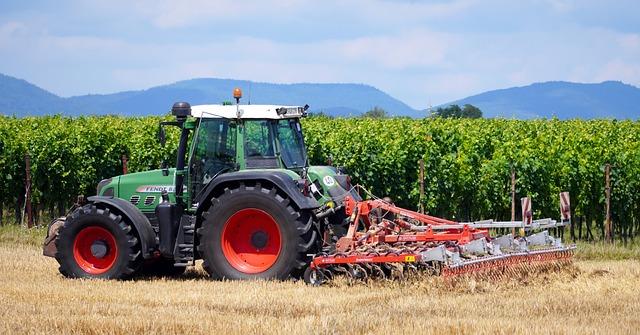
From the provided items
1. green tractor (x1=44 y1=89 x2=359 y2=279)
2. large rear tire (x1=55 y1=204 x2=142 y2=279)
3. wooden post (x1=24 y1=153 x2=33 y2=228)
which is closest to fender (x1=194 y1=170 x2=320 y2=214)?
green tractor (x1=44 y1=89 x2=359 y2=279)

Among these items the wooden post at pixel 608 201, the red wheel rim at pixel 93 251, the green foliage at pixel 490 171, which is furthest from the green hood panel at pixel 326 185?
the green foliage at pixel 490 171

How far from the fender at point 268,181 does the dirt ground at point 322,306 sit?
0.93 meters

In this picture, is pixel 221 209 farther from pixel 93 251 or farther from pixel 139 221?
pixel 93 251


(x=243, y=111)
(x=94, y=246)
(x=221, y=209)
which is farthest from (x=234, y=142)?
(x=94, y=246)

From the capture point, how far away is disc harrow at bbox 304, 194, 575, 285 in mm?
11422

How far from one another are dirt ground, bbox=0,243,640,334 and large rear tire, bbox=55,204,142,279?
0.78 ft

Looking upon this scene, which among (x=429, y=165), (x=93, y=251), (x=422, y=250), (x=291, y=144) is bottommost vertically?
(x=93, y=251)

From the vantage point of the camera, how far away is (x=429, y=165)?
2112 cm

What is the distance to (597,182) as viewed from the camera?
20547mm

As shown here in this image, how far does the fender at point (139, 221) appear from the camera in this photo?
40.5 ft

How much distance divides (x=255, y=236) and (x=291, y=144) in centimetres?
128

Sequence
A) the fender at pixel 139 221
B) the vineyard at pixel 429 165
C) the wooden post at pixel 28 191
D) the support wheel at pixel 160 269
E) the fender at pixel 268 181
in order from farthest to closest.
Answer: the vineyard at pixel 429 165 < the wooden post at pixel 28 191 < the support wheel at pixel 160 269 < the fender at pixel 139 221 < the fender at pixel 268 181

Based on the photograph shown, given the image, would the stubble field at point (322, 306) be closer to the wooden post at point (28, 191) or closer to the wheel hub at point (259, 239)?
the wheel hub at point (259, 239)

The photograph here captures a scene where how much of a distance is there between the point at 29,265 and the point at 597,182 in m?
11.2
